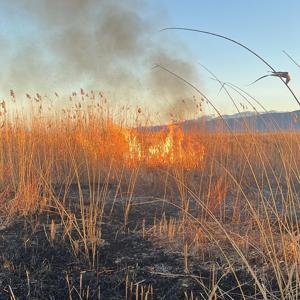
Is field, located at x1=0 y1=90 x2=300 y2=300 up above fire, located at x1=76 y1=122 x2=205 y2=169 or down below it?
below

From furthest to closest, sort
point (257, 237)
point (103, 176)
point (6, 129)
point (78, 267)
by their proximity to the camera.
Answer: point (103, 176)
point (6, 129)
point (257, 237)
point (78, 267)

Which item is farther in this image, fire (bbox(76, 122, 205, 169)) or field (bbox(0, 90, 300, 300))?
fire (bbox(76, 122, 205, 169))

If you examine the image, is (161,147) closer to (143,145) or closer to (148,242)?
(143,145)

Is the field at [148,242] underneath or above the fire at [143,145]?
underneath

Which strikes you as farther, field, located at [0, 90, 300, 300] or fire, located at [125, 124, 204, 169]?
fire, located at [125, 124, 204, 169]

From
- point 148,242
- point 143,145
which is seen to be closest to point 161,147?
point 143,145

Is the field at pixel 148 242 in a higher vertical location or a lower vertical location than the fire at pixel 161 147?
lower

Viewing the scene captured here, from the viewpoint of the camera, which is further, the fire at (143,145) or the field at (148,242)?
the fire at (143,145)

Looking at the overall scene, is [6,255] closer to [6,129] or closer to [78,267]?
[78,267]

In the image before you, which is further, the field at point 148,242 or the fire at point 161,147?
the fire at point 161,147

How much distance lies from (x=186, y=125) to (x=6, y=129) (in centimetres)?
256

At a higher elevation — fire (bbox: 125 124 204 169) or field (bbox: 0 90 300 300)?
fire (bbox: 125 124 204 169)

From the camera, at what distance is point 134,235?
368cm

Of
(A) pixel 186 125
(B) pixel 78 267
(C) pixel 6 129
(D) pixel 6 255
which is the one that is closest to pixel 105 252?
(B) pixel 78 267
